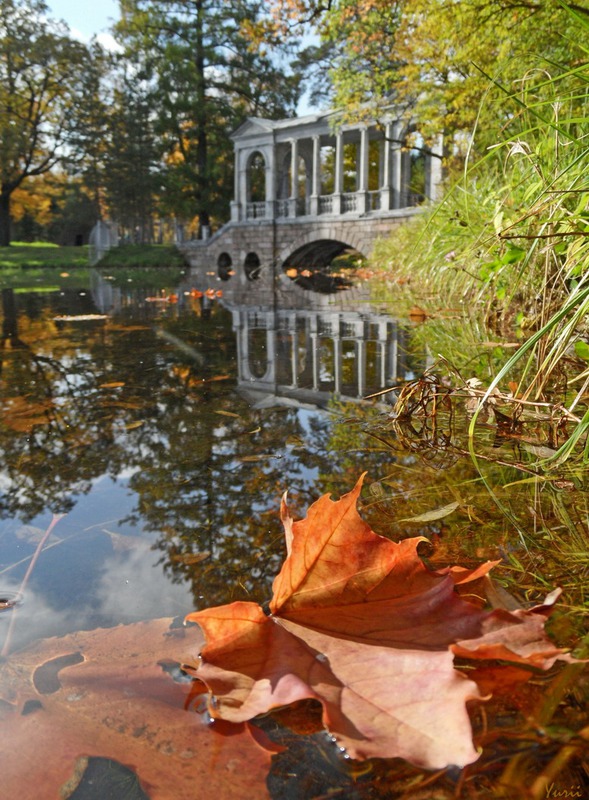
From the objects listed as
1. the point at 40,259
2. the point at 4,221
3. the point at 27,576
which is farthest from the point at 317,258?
the point at 27,576

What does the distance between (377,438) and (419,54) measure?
9.39 meters

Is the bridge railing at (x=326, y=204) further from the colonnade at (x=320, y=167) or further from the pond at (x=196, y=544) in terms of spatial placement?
the pond at (x=196, y=544)

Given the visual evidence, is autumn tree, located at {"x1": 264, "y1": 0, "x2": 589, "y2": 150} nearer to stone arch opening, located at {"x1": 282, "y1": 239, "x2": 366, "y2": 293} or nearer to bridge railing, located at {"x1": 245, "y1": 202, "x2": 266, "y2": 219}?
stone arch opening, located at {"x1": 282, "y1": 239, "x2": 366, "y2": 293}

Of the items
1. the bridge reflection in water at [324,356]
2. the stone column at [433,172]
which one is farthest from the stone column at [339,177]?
the bridge reflection in water at [324,356]

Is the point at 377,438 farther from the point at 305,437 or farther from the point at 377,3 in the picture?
the point at 377,3

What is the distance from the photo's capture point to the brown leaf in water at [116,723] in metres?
0.52

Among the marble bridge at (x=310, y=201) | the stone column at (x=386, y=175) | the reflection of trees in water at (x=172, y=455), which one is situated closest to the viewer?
the reflection of trees in water at (x=172, y=455)

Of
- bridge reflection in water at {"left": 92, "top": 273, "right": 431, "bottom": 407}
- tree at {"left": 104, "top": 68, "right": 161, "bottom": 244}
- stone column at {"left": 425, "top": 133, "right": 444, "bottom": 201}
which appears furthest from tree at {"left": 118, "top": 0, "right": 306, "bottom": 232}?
bridge reflection in water at {"left": 92, "top": 273, "right": 431, "bottom": 407}

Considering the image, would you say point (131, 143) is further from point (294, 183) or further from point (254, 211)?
point (294, 183)

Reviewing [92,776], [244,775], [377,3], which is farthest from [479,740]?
[377,3]

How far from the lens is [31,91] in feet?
91.6

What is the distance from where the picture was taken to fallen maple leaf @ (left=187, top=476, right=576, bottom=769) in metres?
0.52

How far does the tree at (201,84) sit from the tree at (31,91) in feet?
10.4

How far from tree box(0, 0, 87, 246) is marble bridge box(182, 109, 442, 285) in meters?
9.09
